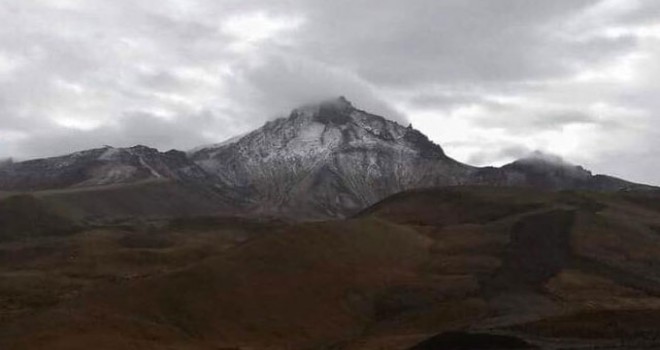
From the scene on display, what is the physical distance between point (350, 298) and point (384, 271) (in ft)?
37.7

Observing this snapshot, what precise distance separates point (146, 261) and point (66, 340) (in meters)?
69.3

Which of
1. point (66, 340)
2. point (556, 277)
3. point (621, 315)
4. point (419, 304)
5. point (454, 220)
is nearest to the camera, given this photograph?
point (66, 340)

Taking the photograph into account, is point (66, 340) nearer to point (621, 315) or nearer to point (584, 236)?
point (621, 315)

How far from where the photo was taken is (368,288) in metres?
92.1

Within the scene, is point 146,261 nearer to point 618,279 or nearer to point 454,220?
point 454,220

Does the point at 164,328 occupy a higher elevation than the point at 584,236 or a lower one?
lower

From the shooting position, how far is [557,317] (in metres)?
73.2

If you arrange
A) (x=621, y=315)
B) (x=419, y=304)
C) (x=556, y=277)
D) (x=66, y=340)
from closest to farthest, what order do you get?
1. (x=66, y=340)
2. (x=621, y=315)
3. (x=419, y=304)
4. (x=556, y=277)

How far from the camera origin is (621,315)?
7112cm

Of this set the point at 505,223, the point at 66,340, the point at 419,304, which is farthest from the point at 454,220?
the point at 66,340

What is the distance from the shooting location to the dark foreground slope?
68438mm

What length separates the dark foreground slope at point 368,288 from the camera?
68438 millimetres

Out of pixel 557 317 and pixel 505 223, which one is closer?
pixel 557 317

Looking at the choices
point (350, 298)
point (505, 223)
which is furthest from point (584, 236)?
point (350, 298)
